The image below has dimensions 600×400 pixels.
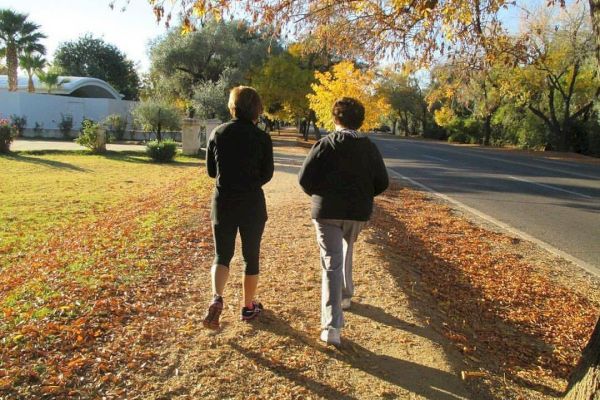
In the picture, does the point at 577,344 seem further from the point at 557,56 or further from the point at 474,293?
the point at 557,56

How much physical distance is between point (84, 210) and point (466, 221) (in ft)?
23.1

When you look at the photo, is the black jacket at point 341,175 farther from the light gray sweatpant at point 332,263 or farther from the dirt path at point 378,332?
the dirt path at point 378,332

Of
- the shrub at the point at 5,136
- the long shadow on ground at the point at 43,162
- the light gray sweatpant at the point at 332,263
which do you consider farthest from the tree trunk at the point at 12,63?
the light gray sweatpant at the point at 332,263

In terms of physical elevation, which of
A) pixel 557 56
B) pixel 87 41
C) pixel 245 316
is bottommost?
pixel 245 316

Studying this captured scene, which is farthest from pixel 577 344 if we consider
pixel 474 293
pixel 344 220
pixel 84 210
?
pixel 84 210

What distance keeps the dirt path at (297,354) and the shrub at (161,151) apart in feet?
49.9

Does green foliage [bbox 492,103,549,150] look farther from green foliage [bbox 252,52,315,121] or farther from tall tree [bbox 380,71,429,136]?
tall tree [bbox 380,71,429,136]

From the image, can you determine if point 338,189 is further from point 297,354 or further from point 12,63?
point 12,63

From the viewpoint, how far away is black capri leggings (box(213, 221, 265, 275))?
3.72 metres

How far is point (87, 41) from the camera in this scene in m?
59.9

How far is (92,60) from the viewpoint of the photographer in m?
59.7

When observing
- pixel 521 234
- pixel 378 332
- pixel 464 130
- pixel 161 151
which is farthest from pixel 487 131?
pixel 378 332

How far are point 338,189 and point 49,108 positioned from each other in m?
34.4

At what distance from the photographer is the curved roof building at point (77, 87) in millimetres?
37688
